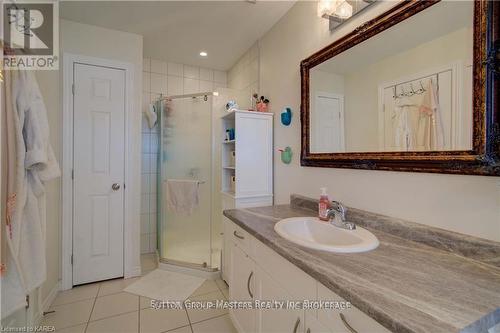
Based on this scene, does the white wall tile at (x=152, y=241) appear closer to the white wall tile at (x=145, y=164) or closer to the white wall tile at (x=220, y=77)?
the white wall tile at (x=145, y=164)

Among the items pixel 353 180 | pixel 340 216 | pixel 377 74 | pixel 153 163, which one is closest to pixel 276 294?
pixel 340 216

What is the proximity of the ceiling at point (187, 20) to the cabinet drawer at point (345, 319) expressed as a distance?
81.1 inches

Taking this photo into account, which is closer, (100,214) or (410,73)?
(410,73)

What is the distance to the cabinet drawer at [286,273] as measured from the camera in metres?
0.85

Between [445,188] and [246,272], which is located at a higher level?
[445,188]

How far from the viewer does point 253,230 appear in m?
1.21

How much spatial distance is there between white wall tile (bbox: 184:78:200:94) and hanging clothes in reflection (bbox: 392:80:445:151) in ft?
8.45

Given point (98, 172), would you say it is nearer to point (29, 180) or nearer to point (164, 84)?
point (29, 180)

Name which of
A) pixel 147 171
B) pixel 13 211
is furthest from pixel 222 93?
pixel 13 211

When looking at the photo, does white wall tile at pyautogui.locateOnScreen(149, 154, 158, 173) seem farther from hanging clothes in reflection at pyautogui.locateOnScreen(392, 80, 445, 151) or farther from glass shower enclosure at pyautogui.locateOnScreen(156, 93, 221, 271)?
hanging clothes in reflection at pyautogui.locateOnScreen(392, 80, 445, 151)

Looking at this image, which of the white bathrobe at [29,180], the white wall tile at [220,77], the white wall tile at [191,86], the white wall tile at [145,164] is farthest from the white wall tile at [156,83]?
the white bathrobe at [29,180]

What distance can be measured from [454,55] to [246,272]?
1.42 meters

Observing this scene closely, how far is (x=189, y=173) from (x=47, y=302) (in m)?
1.52

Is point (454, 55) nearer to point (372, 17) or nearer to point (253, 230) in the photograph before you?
point (372, 17)
